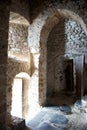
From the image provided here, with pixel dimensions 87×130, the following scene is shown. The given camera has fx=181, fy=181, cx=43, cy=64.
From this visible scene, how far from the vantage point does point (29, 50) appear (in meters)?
7.24

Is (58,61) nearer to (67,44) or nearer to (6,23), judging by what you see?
(67,44)

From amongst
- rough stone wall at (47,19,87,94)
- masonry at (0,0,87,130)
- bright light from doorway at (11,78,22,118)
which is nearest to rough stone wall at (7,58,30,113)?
masonry at (0,0,87,130)

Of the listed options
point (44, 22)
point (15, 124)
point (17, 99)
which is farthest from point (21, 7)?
point (15, 124)

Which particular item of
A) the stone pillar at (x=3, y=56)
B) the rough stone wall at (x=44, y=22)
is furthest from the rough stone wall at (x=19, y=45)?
the stone pillar at (x=3, y=56)

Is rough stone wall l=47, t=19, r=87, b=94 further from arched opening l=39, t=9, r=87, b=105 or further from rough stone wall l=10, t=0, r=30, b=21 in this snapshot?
rough stone wall l=10, t=0, r=30, b=21

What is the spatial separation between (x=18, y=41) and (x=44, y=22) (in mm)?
1254

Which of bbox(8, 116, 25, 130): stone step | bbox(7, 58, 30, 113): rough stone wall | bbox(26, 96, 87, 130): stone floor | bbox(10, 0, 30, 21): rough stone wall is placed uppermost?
bbox(10, 0, 30, 21): rough stone wall

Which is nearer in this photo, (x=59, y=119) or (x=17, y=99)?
(x=59, y=119)

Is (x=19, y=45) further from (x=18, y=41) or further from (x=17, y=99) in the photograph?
(x=17, y=99)

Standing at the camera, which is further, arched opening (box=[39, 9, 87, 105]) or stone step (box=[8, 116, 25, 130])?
arched opening (box=[39, 9, 87, 105])

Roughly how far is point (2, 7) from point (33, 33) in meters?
2.98

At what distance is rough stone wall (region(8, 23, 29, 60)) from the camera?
698 cm

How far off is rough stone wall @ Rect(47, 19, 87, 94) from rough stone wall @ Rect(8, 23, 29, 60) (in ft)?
7.56

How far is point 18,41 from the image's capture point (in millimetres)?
7109
